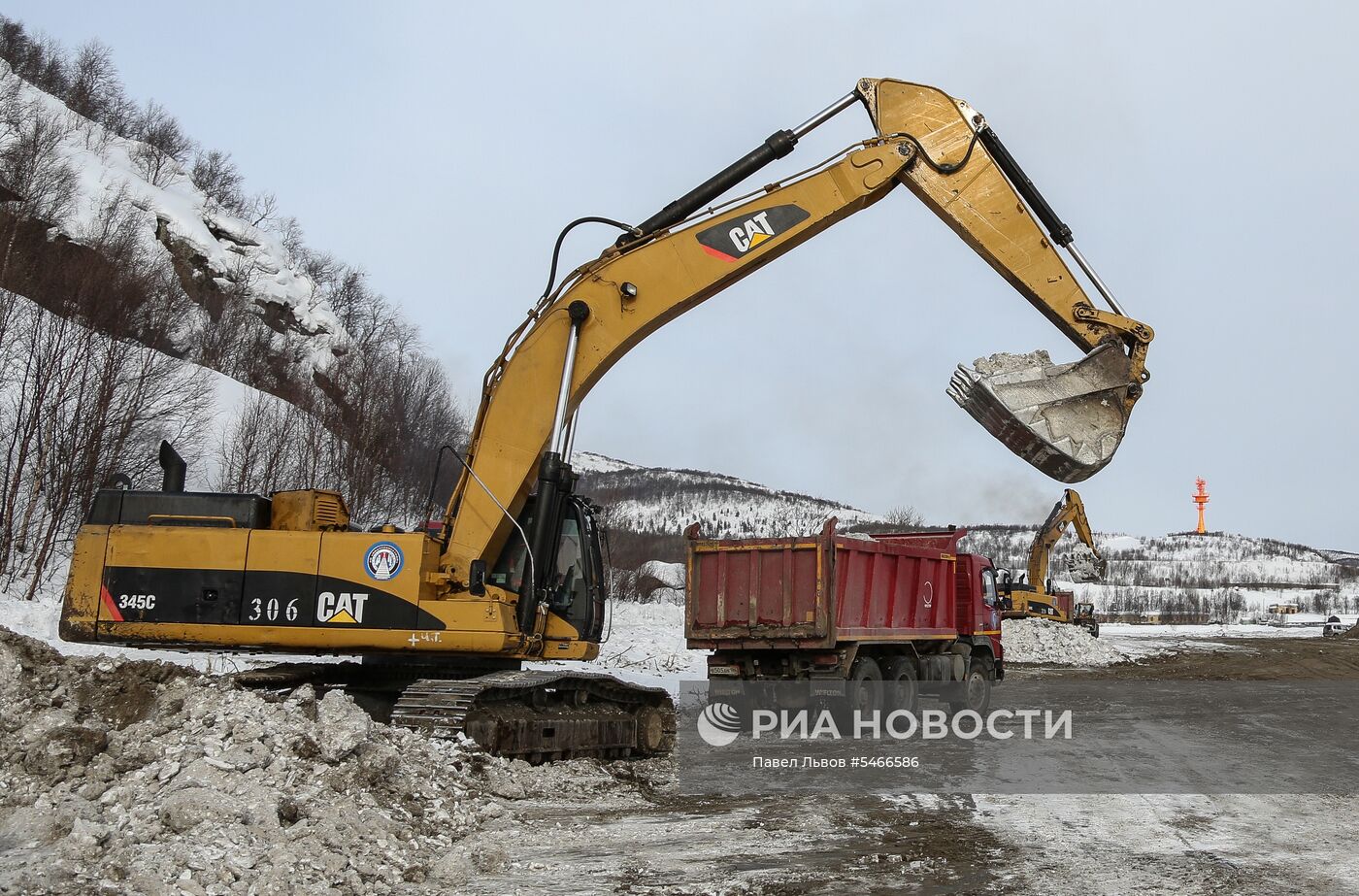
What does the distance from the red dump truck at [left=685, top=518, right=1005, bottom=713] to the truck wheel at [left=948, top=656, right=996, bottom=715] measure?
0.86 meters

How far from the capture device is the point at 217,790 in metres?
7.07

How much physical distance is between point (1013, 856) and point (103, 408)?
24.4 metres

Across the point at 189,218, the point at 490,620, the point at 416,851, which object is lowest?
the point at 416,851

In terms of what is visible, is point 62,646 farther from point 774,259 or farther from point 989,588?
point 989,588

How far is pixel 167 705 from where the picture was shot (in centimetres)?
870

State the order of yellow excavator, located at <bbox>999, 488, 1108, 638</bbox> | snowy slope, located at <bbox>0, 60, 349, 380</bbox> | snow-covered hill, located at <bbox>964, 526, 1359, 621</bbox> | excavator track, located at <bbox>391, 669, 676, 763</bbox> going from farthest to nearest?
1. snow-covered hill, located at <bbox>964, 526, 1359, 621</bbox>
2. snowy slope, located at <bbox>0, 60, 349, 380</bbox>
3. yellow excavator, located at <bbox>999, 488, 1108, 638</bbox>
4. excavator track, located at <bbox>391, 669, 676, 763</bbox>

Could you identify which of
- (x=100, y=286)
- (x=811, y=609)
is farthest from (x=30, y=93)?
(x=811, y=609)

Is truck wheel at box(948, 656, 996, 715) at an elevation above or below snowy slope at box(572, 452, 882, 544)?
below

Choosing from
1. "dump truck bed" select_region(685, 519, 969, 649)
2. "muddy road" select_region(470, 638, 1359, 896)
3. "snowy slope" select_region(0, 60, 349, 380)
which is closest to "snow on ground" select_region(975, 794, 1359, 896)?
"muddy road" select_region(470, 638, 1359, 896)

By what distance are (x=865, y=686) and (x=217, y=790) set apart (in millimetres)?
9878

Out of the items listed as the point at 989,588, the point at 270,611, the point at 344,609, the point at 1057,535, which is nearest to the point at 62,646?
the point at 270,611

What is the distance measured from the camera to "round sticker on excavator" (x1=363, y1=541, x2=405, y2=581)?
407 inches

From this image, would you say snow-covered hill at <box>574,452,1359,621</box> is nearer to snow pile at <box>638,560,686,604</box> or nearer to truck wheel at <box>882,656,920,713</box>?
snow pile at <box>638,560,686,604</box>

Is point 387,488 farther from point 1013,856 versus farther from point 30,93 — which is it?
point 1013,856
